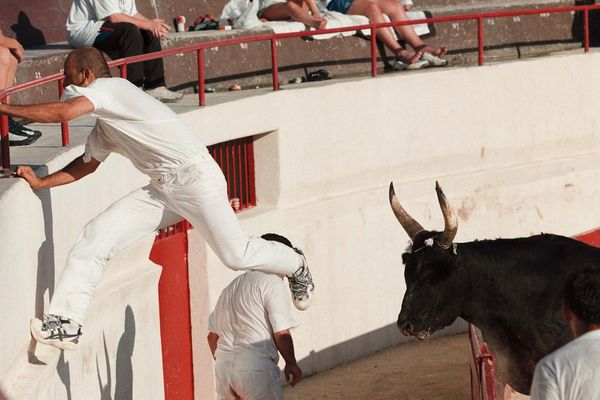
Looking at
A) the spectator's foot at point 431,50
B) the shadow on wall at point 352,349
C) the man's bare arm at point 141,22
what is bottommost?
the shadow on wall at point 352,349

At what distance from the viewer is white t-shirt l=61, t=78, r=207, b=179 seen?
727 cm

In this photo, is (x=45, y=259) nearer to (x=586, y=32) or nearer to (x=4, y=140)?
(x=4, y=140)

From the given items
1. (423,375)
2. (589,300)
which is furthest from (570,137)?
(589,300)

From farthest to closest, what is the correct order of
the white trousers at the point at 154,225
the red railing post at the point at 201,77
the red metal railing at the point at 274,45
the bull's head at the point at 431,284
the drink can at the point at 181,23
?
the drink can at the point at 181,23 < the red railing post at the point at 201,77 < the bull's head at the point at 431,284 < the red metal railing at the point at 274,45 < the white trousers at the point at 154,225

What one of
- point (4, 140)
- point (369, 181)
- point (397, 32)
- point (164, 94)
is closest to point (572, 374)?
point (4, 140)

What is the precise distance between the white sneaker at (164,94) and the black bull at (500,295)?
3.35 m

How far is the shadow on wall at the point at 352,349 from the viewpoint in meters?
13.1

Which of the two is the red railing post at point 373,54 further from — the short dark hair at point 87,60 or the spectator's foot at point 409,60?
the short dark hair at point 87,60

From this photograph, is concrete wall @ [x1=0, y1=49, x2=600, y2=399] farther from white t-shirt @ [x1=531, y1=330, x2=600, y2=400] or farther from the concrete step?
white t-shirt @ [x1=531, y1=330, x2=600, y2=400]

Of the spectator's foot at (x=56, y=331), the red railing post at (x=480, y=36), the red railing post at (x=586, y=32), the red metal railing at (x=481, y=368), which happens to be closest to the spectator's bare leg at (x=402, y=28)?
the red railing post at (x=480, y=36)

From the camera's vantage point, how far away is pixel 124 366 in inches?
379

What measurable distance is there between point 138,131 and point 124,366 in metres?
2.60

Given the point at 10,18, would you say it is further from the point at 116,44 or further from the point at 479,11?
the point at 479,11

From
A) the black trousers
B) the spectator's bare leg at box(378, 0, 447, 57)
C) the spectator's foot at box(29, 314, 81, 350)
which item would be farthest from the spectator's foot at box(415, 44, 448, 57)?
the spectator's foot at box(29, 314, 81, 350)
